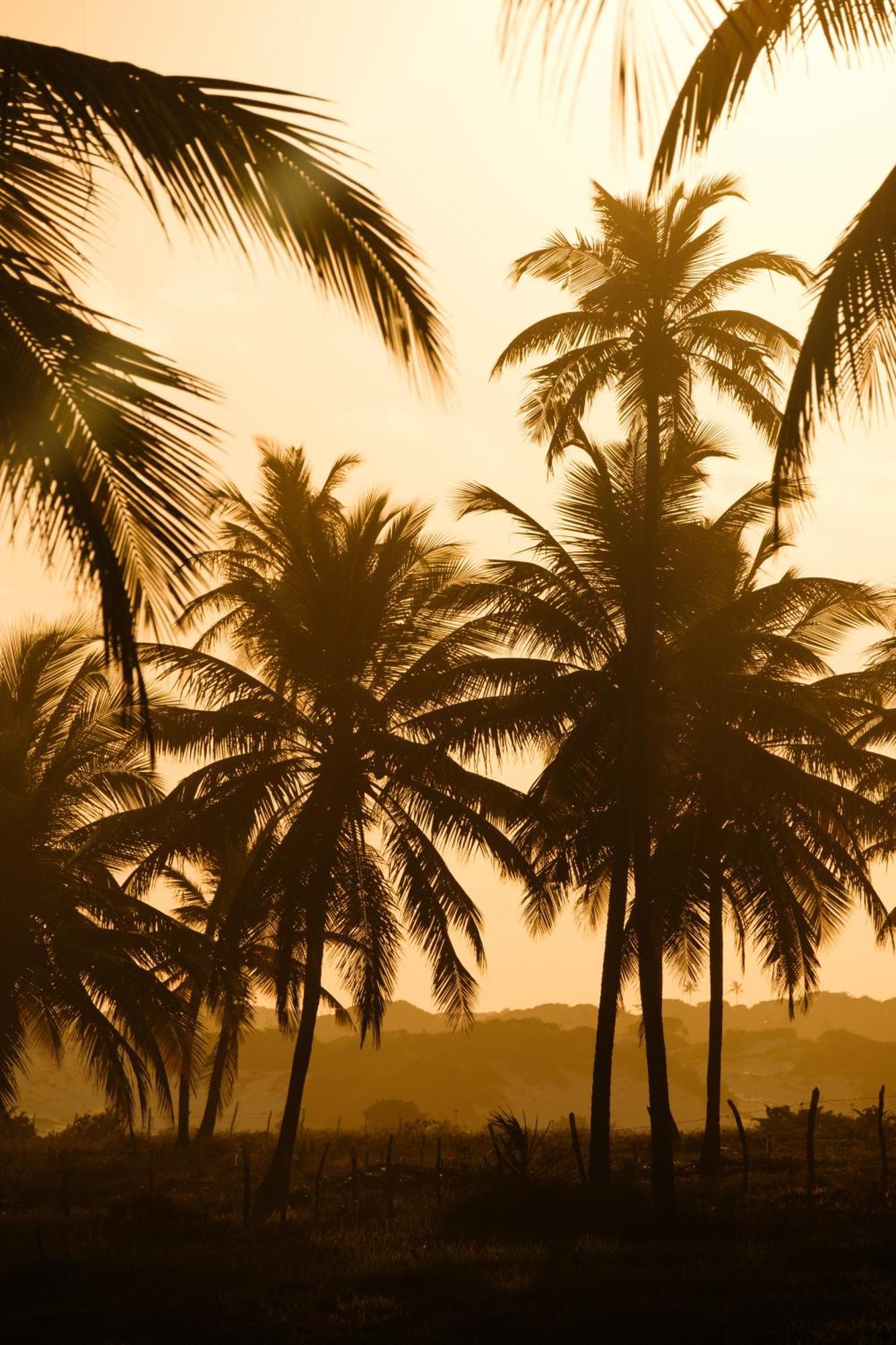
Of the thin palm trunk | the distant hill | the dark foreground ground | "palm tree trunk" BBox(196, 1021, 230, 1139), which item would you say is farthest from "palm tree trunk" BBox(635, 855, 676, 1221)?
the distant hill

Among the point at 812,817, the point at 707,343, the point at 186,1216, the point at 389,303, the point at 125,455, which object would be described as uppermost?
the point at 707,343

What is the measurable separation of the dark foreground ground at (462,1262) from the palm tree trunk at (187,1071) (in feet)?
5.75

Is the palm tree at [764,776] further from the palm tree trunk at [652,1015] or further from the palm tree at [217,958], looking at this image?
the palm tree at [217,958]

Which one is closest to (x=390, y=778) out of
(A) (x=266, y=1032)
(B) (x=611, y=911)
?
(B) (x=611, y=911)

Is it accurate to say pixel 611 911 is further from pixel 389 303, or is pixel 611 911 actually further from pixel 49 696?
pixel 389 303

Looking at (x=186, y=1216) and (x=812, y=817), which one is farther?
(x=812, y=817)

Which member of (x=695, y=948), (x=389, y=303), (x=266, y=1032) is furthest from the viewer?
(x=266, y=1032)

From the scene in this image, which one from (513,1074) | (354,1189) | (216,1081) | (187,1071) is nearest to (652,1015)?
(354,1189)

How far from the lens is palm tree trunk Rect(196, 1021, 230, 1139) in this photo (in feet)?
87.9

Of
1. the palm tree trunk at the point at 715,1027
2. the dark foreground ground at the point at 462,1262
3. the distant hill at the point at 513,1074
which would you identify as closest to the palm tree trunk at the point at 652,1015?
the dark foreground ground at the point at 462,1262

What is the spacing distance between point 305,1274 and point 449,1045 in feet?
186

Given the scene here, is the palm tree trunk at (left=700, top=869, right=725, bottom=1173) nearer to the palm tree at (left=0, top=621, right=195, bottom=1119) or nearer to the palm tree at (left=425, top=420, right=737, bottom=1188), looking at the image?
the palm tree at (left=425, top=420, right=737, bottom=1188)

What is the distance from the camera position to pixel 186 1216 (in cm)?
1658

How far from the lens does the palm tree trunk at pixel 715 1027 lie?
66.4 ft
